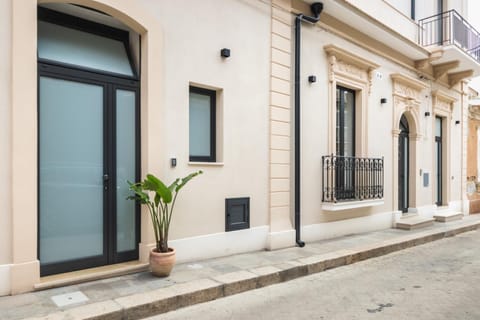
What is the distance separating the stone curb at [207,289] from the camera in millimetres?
3618

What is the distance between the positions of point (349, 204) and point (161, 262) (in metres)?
4.45

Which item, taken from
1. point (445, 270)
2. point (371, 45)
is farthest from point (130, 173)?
point (371, 45)

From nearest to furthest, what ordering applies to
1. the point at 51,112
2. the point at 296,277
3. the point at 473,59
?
the point at 51,112, the point at 296,277, the point at 473,59

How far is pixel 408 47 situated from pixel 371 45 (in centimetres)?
142

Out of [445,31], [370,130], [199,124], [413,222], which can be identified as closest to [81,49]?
[199,124]

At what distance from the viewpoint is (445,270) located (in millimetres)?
5969

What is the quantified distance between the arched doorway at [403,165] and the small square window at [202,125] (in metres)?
6.49

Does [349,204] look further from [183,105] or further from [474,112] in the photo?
[474,112]

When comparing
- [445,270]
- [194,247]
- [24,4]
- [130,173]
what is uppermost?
[24,4]

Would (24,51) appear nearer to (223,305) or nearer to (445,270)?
(223,305)

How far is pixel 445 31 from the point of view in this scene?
10664mm

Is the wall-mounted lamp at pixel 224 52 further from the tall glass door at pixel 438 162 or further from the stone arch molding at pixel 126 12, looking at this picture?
the tall glass door at pixel 438 162

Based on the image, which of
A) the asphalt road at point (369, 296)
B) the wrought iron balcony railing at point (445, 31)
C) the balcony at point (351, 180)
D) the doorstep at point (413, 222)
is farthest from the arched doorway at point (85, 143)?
the wrought iron balcony railing at point (445, 31)

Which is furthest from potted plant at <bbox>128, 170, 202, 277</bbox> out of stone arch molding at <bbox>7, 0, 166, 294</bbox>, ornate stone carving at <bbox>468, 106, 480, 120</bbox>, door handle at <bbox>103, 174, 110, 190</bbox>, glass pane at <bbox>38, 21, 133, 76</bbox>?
ornate stone carving at <bbox>468, 106, 480, 120</bbox>
